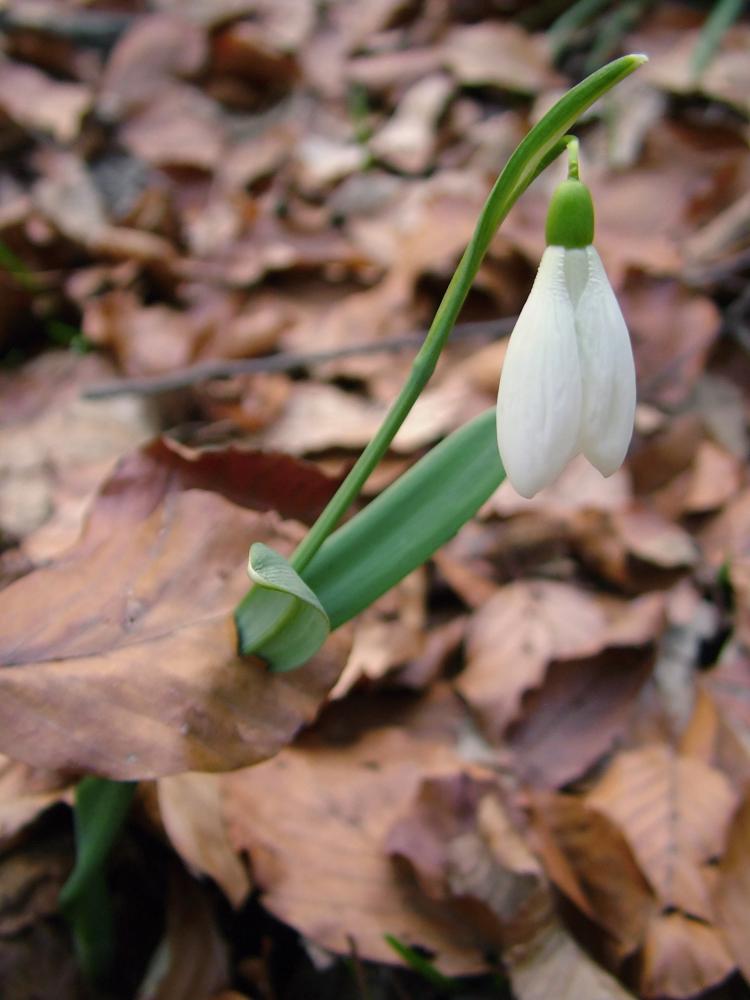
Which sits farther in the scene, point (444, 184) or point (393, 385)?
point (444, 184)

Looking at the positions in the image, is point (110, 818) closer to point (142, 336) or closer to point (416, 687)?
point (416, 687)

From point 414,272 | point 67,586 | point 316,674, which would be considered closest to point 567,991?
point 316,674

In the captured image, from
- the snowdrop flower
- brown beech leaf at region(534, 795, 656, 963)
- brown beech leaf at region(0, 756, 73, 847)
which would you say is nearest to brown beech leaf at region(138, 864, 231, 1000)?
brown beech leaf at region(0, 756, 73, 847)

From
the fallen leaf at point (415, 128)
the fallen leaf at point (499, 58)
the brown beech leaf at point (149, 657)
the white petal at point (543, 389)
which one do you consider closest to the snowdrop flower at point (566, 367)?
the white petal at point (543, 389)

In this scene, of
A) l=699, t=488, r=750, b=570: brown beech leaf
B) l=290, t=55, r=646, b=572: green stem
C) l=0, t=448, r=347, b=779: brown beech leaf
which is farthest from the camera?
l=699, t=488, r=750, b=570: brown beech leaf

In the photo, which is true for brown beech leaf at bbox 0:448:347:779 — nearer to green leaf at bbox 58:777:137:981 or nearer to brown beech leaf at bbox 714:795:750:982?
green leaf at bbox 58:777:137:981

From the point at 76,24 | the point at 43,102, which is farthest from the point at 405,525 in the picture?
the point at 76,24

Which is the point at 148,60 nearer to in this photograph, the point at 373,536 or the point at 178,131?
the point at 178,131
